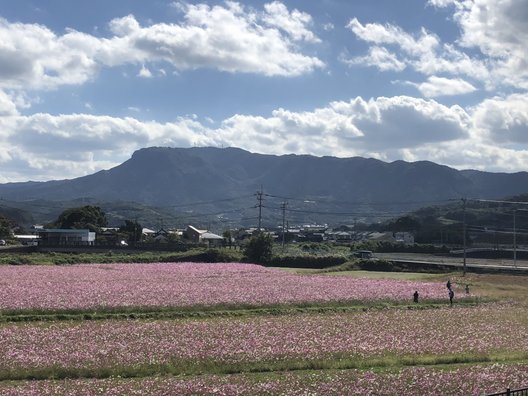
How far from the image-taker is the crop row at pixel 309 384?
15.7m

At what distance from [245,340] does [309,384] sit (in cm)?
731

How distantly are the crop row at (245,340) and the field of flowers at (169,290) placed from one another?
4.93m

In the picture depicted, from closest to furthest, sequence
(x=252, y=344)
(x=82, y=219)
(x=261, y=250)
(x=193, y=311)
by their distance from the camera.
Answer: (x=252, y=344) < (x=193, y=311) < (x=261, y=250) < (x=82, y=219)

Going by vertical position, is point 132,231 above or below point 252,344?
below

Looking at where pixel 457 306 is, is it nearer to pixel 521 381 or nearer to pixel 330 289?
pixel 330 289

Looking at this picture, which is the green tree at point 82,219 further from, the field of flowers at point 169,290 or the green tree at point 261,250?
the field of flowers at point 169,290

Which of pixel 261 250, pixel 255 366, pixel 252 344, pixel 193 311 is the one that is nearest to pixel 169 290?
pixel 193 311

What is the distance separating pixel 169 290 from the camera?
4109 cm

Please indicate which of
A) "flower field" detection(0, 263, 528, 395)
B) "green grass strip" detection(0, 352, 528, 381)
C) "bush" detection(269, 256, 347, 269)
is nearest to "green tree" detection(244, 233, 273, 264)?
"bush" detection(269, 256, 347, 269)

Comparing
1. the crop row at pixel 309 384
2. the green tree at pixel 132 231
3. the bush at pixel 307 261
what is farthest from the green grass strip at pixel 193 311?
the green tree at pixel 132 231

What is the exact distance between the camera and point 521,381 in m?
17.2

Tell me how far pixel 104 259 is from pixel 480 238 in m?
134

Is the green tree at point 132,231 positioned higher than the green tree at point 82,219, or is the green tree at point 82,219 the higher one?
the green tree at point 82,219

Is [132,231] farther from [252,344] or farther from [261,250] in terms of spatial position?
[252,344]
